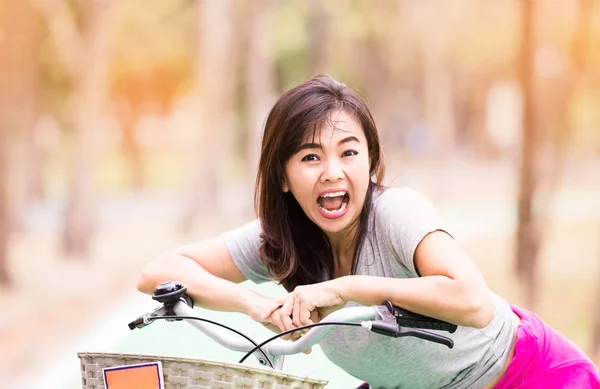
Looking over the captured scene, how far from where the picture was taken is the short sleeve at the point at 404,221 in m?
1.72

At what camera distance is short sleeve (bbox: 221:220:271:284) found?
2100 mm

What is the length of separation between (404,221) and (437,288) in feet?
0.62

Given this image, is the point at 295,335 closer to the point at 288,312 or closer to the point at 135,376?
the point at 288,312

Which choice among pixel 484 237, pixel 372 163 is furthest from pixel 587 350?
pixel 484 237

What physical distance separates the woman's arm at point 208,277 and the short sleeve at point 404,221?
293 millimetres

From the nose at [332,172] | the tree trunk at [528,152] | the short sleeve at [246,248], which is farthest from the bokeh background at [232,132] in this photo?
the nose at [332,172]

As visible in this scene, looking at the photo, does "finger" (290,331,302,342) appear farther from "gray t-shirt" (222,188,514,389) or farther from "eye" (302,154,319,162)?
"eye" (302,154,319,162)

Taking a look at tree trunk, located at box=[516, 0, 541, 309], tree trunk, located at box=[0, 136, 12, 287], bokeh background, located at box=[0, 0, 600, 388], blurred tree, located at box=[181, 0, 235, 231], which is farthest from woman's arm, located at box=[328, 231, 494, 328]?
blurred tree, located at box=[181, 0, 235, 231]

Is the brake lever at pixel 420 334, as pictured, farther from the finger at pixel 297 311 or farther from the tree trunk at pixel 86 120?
the tree trunk at pixel 86 120

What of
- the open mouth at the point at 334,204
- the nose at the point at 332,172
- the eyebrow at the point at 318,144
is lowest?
the open mouth at the point at 334,204

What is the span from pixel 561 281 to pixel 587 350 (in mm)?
2305

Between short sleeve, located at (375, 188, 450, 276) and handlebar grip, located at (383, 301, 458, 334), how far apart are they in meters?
0.18

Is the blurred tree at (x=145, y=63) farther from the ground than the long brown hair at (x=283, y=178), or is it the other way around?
the blurred tree at (x=145, y=63)

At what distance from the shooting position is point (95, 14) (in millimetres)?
9305
